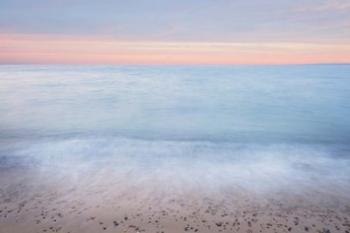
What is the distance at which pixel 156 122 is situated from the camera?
29953 millimetres

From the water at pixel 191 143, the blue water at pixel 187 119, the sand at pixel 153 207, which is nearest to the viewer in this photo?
the sand at pixel 153 207

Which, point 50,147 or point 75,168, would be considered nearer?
point 75,168

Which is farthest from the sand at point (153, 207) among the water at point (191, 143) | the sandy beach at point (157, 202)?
the water at point (191, 143)

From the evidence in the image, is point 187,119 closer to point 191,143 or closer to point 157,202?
point 191,143

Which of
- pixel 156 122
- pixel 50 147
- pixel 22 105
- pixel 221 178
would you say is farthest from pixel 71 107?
pixel 221 178

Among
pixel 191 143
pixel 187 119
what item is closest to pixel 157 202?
pixel 191 143

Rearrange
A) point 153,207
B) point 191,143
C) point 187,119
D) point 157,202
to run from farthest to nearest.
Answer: point 187,119, point 191,143, point 157,202, point 153,207

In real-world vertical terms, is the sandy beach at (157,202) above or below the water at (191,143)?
above

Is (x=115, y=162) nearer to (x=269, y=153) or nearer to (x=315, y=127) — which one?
(x=269, y=153)

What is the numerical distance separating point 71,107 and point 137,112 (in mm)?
9303

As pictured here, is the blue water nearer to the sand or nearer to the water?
the water

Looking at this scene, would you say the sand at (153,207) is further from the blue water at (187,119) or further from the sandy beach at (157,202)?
the blue water at (187,119)

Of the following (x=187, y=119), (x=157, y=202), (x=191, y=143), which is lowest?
(x=187, y=119)

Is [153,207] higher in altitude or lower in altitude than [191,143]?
higher
